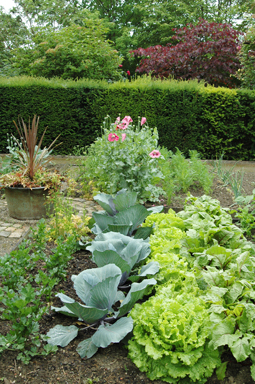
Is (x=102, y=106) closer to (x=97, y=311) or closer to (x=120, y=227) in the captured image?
(x=120, y=227)

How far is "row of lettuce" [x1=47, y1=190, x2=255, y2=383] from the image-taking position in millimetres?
1707

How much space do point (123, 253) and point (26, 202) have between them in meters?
2.26

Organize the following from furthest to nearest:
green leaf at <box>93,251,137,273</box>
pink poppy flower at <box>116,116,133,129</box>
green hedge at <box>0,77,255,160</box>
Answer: green hedge at <box>0,77,255,160</box> → pink poppy flower at <box>116,116,133,129</box> → green leaf at <box>93,251,137,273</box>

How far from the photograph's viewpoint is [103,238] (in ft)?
8.41

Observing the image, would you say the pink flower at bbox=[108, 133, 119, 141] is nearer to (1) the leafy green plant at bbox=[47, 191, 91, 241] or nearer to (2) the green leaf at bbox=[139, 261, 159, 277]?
(1) the leafy green plant at bbox=[47, 191, 91, 241]

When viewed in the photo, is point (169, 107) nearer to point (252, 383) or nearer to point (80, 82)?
point (80, 82)

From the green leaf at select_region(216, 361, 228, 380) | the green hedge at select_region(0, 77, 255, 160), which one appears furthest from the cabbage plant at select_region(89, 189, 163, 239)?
the green hedge at select_region(0, 77, 255, 160)

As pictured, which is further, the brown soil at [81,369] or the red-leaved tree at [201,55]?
the red-leaved tree at [201,55]

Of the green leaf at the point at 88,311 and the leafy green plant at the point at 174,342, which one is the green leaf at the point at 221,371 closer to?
the leafy green plant at the point at 174,342

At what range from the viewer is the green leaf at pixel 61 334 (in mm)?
1843

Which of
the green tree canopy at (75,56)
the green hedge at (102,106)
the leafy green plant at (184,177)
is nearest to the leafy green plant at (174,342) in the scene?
the leafy green plant at (184,177)

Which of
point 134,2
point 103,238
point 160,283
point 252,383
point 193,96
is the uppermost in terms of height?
point 134,2

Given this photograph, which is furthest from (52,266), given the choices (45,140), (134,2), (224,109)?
(134,2)

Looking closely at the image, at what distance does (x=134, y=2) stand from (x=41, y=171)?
21.7 metres
